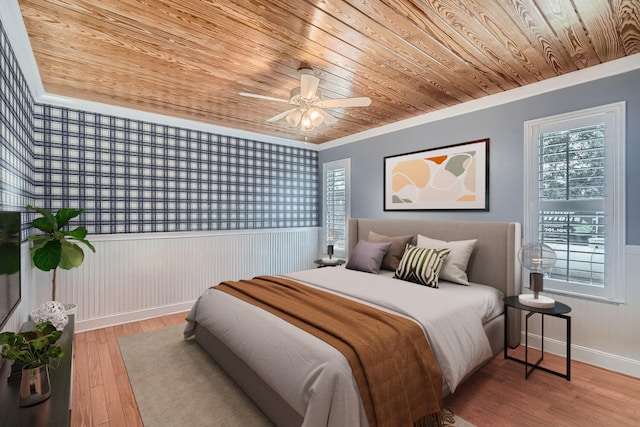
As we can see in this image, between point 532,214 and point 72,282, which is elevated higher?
point 532,214

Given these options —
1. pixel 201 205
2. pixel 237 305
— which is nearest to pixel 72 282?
pixel 201 205

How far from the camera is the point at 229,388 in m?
2.29

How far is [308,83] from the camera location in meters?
2.53

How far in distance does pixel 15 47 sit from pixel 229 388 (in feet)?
9.46

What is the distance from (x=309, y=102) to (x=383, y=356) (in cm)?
206

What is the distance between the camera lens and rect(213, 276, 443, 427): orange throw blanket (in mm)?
1568

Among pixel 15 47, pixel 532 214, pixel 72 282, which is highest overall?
pixel 15 47

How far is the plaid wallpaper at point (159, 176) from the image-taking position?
331cm

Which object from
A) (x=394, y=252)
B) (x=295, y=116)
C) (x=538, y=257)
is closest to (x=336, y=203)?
(x=394, y=252)

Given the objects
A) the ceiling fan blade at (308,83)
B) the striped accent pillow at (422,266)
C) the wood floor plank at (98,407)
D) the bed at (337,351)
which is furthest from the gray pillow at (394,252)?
the wood floor plank at (98,407)

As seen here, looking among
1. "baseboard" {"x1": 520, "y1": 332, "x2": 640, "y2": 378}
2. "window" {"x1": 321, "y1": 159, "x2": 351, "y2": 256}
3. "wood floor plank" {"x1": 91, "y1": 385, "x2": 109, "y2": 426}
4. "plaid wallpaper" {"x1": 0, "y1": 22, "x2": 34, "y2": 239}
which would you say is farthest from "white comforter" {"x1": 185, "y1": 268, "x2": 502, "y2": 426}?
"window" {"x1": 321, "y1": 159, "x2": 351, "y2": 256}

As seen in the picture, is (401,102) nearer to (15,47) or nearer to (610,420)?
(610,420)

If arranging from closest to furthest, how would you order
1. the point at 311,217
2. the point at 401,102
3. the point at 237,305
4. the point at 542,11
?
the point at 542,11 → the point at 237,305 → the point at 401,102 → the point at 311,217

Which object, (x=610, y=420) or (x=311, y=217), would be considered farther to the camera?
(x=311, y=217)
